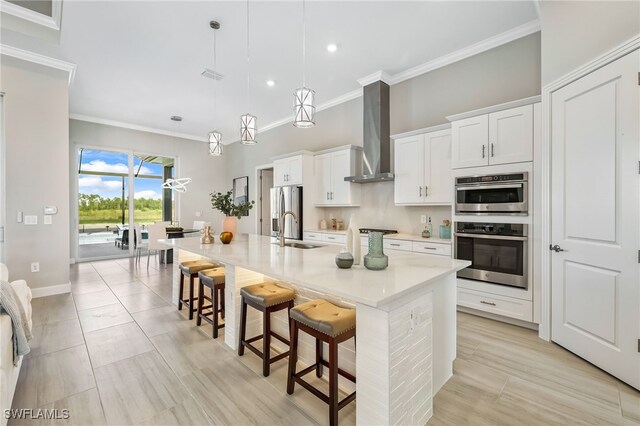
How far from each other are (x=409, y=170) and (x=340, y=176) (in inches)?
48.5

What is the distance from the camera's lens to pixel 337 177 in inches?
191

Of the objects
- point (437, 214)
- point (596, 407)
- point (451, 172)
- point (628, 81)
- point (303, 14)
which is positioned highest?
point (303, 14)

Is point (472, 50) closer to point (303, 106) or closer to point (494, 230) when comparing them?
point (494, 230)

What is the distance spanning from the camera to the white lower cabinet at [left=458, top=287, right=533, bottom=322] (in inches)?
112

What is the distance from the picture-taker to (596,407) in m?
1.80

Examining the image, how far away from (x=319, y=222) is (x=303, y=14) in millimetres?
3274

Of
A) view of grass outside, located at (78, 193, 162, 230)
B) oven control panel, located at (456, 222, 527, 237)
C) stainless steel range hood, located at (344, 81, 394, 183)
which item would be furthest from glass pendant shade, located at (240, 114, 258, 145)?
view of grass outside, located at (78, 193, 162, 230)

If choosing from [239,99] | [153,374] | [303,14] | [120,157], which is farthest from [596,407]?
[120,157]

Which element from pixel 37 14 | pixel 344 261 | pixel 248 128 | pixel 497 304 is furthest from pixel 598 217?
pixel 37 14

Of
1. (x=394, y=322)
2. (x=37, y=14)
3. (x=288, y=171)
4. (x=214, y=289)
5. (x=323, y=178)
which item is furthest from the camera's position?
(x=288, y=171)

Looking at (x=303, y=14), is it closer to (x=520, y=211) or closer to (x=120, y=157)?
(x=520, y=211)

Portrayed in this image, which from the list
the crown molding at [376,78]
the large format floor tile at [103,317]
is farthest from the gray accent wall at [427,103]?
the large format floor tile at [103,317]

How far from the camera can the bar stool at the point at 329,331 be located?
161 centimetres

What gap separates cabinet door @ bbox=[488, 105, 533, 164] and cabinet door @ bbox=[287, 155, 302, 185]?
9.89ft
